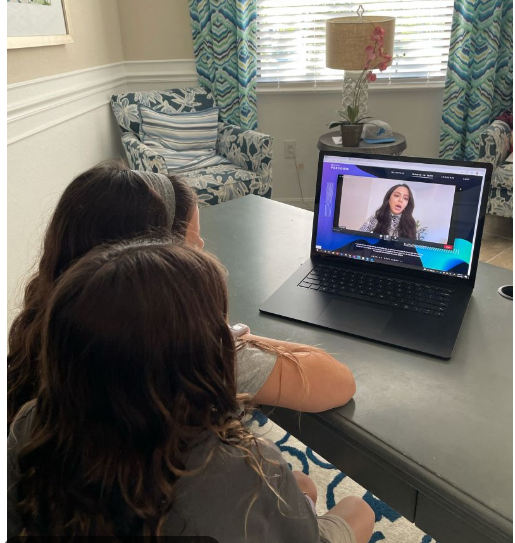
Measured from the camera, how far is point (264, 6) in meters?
3.32

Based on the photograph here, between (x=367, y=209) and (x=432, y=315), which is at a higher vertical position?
(x=367, y=209)

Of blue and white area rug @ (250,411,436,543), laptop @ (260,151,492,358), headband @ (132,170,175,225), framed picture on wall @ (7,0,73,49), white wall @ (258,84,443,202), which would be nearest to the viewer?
headband @ (132,170,175,225)

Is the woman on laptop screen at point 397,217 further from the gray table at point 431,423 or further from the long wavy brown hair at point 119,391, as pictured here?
the long wavy brown hair at point 119,391

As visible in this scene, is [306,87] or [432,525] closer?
[432,525]

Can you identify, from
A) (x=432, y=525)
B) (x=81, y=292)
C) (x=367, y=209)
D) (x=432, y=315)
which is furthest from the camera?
(x=367, y=209)

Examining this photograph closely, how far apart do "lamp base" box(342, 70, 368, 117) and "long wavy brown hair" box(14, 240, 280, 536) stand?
2788 millimetres

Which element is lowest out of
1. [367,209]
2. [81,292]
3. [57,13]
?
[367,209]

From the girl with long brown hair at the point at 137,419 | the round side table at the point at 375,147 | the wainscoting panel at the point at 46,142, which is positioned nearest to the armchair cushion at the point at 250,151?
the round side table at the point at 375,147

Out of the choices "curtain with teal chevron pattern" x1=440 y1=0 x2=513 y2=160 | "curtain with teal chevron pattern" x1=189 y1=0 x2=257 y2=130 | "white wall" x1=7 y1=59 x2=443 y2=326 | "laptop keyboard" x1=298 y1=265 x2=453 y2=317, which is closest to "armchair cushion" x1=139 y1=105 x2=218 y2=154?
"curtain with teal chevron pattern" x1=189 y1=0 x2=257 y2=130

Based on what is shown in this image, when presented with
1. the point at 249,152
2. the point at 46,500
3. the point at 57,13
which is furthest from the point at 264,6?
the point at 46,500

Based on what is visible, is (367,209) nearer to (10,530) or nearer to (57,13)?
→ (10,530)

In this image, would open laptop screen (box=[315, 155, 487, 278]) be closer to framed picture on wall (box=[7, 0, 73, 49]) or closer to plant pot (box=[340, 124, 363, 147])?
framed picture on wall (box=[7, 0, 73, 49])

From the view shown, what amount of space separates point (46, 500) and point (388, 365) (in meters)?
0.57

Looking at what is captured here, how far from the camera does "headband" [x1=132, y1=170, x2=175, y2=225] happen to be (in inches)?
37.4
